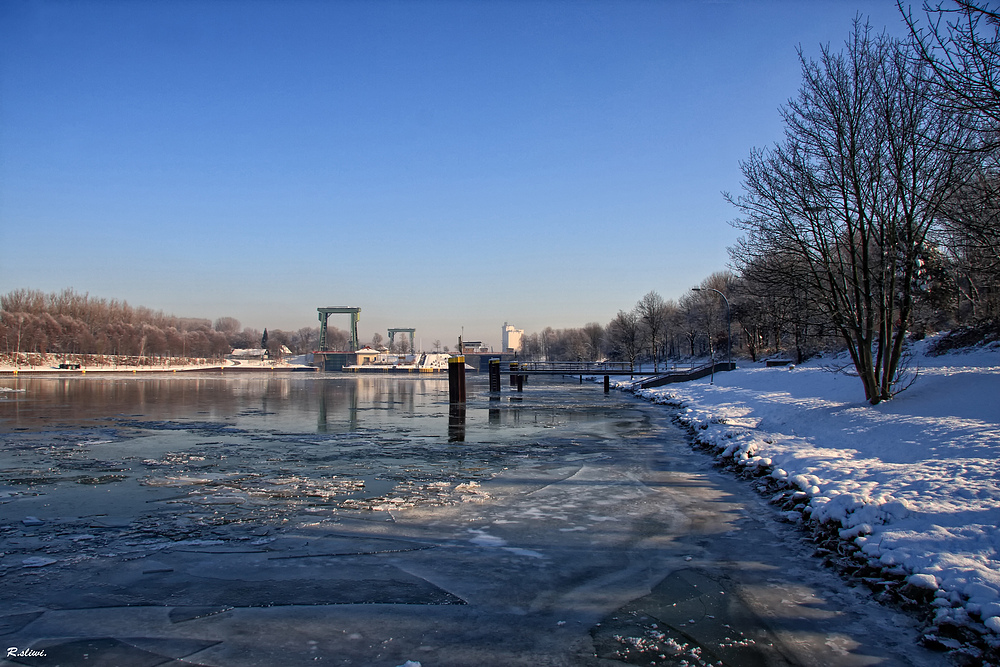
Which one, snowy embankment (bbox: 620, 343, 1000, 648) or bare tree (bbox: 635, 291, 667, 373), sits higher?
bare tree (bbox: 635, 291, 667, 373)

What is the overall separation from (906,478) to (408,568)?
757cm

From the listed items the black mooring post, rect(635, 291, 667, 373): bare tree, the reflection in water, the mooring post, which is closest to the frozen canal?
the reflection in water

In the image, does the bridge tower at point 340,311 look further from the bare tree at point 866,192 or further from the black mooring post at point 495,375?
the bare tree at point 866,192

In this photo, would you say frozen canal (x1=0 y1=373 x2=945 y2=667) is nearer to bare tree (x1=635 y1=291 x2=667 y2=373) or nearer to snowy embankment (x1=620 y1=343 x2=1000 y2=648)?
snowy embankment (x1=620 y1=343 x2=1000 y2=648)

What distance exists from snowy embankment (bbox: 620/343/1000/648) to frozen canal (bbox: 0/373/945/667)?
0.53 m

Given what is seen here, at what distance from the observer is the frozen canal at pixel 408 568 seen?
15.3ft

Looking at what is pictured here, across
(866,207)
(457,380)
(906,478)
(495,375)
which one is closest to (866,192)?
(866,207)

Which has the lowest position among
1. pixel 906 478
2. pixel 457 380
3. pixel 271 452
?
pixel 271 452

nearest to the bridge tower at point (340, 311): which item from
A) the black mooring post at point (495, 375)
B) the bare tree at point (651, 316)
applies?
the bare tree at point (651, 316)

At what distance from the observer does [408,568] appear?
A: 6473mm

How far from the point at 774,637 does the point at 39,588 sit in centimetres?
681

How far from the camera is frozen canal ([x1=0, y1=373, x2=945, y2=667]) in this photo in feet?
15.3

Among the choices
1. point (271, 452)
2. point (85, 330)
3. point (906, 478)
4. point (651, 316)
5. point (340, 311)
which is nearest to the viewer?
point (906, 478)

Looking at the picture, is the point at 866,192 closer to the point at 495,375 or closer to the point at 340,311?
the point at 495,375
